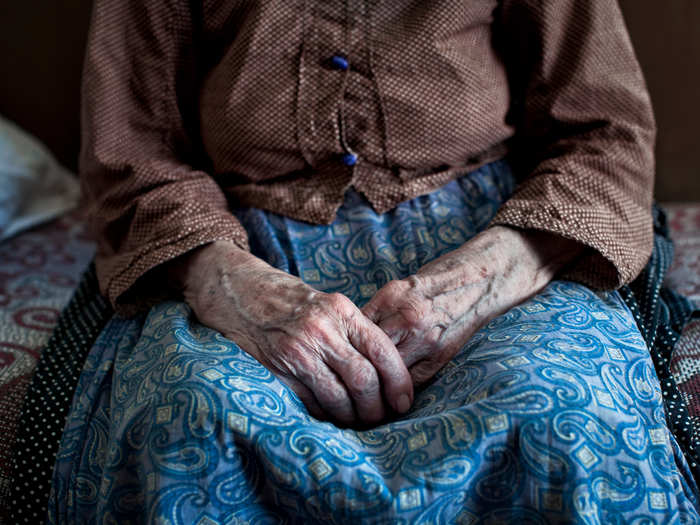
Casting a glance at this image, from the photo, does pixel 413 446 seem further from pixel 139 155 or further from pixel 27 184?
pixel 27 184

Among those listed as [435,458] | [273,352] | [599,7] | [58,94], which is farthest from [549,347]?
[58,94]

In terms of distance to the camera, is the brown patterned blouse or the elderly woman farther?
the brown patterned blouse

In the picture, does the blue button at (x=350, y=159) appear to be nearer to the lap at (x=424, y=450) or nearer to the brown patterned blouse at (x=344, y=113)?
the brown patterned blouse at (x=344, y=113)

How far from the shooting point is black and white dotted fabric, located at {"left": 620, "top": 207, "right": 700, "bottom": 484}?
28.4 inches

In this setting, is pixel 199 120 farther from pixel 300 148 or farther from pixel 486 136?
pixel 486 136

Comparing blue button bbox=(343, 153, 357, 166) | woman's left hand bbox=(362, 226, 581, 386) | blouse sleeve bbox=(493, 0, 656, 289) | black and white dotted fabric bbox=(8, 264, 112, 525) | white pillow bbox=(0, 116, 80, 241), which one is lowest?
white pillow bbox=(0, 116, 80, 241)

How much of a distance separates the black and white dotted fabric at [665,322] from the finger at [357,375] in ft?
1.09

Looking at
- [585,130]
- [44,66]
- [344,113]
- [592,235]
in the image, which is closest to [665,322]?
[592,235]

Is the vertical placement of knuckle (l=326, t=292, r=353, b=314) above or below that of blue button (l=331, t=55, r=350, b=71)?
below

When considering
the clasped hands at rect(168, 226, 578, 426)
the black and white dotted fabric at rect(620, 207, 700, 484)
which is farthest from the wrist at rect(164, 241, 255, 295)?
the black and white dotted fabric at rect(620, 207, 700, 484)

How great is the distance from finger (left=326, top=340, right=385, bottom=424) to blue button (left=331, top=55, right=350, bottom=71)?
397 mm

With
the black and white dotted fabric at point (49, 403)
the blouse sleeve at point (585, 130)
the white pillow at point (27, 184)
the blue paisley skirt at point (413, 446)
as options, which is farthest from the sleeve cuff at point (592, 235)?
the white pillow at point (27, 184)

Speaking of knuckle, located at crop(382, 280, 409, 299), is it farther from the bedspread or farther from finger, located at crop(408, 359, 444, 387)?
the bedspread

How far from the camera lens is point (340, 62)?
2.94 ft
